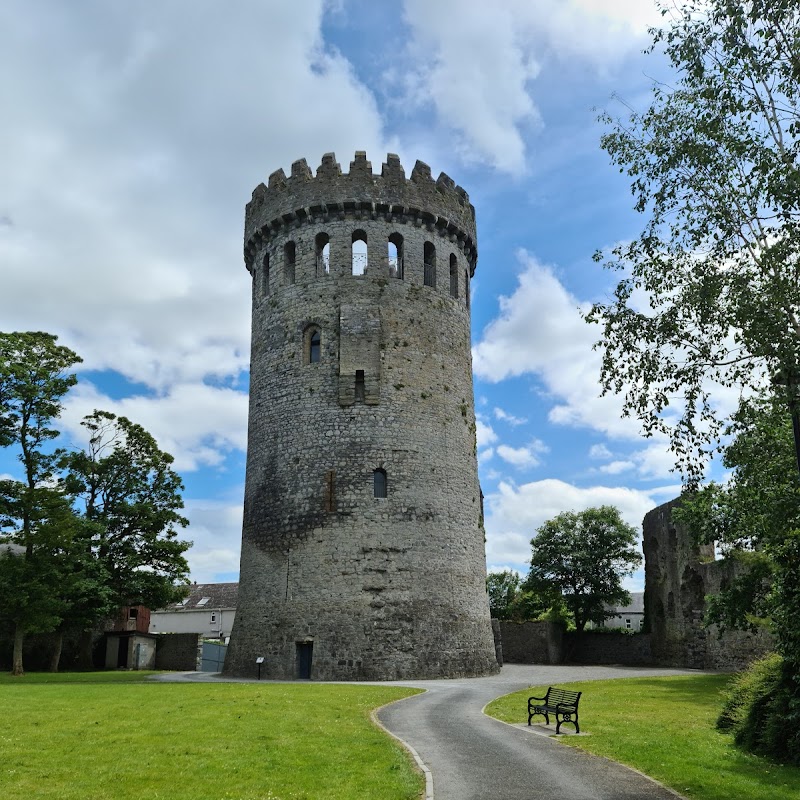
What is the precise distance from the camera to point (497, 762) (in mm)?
11766

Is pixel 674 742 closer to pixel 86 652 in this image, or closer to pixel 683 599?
pixel 683 599

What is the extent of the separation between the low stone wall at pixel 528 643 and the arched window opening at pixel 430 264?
803 inches

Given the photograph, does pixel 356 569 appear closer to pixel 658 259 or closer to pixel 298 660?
pixel 298 660

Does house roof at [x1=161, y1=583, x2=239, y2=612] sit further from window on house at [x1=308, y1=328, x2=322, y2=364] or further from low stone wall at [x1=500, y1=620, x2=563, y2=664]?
window on house at [x1=308, y1=328, x2=322, y2=364]

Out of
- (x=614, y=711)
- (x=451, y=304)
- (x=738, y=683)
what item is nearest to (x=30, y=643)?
(x=451, y=304)

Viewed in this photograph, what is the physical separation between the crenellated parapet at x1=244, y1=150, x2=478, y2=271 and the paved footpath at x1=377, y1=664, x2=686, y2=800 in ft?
66.1

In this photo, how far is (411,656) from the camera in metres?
27.9

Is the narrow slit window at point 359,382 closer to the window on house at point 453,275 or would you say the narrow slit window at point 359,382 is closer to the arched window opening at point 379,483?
the arched window opening at point 379,483

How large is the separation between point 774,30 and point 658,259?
157 inches

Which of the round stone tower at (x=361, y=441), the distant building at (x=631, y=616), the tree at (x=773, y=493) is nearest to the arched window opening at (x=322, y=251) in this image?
the round stone tower at (x=361, y=441)

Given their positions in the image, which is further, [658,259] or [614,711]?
[614,711]

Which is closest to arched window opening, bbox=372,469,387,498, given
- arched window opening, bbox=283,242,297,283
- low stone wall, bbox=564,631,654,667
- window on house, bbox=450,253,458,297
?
window on house, bbox=450,253,458,297

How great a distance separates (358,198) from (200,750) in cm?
2372

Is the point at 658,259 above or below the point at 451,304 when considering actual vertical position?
below
